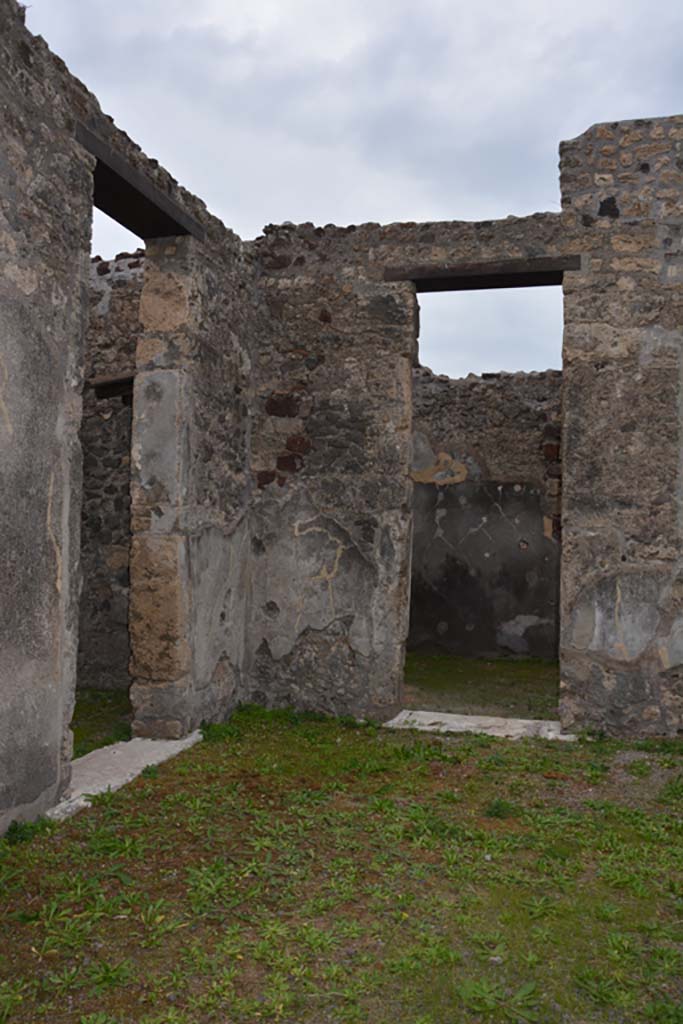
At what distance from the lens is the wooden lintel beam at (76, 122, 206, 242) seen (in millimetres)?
4066

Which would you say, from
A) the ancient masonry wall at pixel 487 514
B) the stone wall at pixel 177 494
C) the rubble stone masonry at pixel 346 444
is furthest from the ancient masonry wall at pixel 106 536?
the ancient masonry wall at pixel 487 514

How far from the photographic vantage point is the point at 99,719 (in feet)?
18.3

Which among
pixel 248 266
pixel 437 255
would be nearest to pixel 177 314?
pixel 248 266

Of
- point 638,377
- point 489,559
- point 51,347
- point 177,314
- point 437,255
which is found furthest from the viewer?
point 489,559

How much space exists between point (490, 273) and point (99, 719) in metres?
3.74

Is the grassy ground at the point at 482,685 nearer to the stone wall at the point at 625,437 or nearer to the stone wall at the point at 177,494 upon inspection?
the stone wall at the point at 625,437

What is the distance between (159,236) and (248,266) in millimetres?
932

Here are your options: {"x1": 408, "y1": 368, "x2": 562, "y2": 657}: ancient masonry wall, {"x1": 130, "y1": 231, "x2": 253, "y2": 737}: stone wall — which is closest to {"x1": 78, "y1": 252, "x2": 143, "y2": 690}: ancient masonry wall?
{"x1": 130, "y1": 231, "x2": 253, "y2": 737}: stone wall

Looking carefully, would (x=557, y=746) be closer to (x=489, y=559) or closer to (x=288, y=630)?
(x=288, y=630)

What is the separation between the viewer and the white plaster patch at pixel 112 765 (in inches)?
149

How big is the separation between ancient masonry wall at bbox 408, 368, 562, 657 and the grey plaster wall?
5691 millimetres

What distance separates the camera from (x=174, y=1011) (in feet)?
7.39

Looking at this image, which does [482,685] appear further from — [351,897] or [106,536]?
[351,897]

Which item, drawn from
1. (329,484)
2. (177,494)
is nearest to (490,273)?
(329,484)
